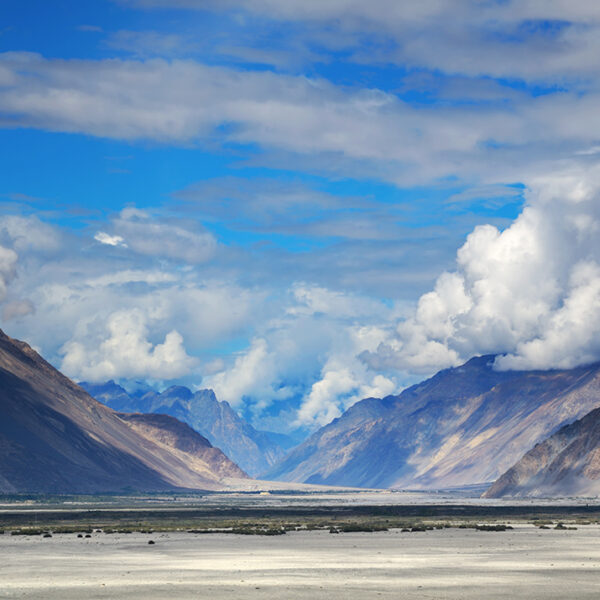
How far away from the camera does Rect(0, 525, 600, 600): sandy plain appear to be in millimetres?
50031

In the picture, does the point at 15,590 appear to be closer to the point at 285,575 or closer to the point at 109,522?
the point at 285,575

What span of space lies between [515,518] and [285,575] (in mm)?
87938

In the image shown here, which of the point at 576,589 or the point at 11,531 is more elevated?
the point at 11,531

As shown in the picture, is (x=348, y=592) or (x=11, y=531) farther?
(x=11, y=531)

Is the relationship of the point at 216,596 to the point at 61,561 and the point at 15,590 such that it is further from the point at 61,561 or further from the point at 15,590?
the point at 61,561

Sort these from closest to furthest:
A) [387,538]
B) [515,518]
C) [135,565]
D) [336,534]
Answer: [135,565] → [387,538] → [336,534] → [515,518]

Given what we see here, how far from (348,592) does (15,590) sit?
16.3 meters

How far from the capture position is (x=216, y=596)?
47.9m

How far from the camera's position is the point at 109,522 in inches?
5138

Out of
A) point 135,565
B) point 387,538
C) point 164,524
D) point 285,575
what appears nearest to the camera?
point 285,575

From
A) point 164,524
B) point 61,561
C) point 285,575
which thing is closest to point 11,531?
point 164,524

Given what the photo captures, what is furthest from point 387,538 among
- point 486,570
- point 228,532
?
point 486,570

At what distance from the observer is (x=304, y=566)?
64.3 meters

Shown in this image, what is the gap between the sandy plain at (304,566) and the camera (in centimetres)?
5003
